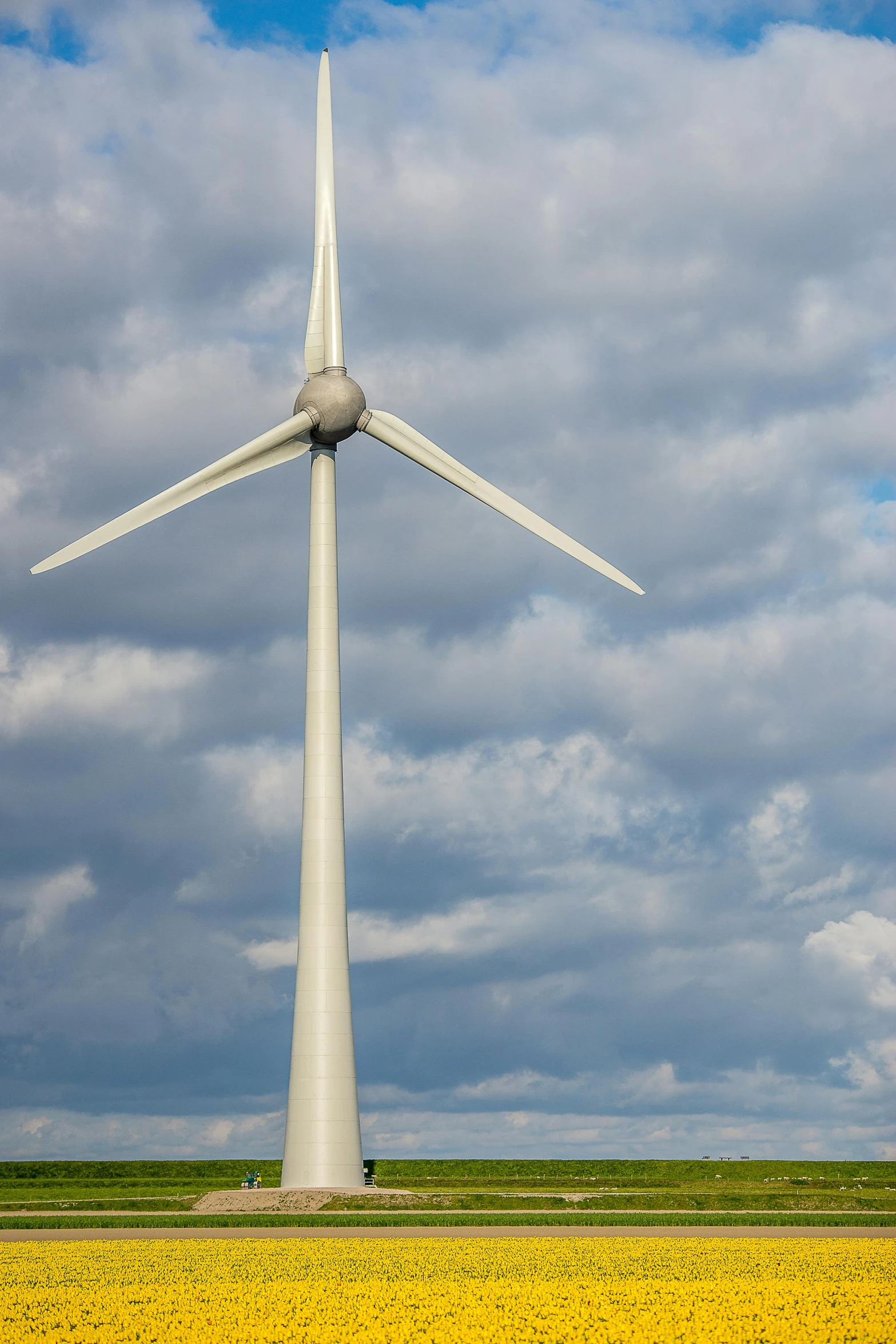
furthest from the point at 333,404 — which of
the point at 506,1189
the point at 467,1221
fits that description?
the point at 506,1189

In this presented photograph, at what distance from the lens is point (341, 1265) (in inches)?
1577

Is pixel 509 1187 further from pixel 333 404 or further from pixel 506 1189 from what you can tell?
pixel 333 404

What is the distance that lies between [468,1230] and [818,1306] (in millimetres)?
23522

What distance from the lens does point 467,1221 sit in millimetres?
58375

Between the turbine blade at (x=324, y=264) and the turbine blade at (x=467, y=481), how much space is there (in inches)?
209

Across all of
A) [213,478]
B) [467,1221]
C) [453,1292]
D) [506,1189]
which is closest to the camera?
[453,1292]

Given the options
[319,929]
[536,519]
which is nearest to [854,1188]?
[319,929]

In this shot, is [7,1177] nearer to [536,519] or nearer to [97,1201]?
[97,1201]

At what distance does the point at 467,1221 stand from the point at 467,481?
37.2m

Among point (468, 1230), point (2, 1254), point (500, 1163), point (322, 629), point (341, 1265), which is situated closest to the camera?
point (341, 1265)

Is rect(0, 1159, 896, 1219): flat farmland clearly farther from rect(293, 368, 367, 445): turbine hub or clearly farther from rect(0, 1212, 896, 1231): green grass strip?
rect(293, 368, 367, 445): turbine hub

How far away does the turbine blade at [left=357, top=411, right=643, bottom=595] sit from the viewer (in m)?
69.6

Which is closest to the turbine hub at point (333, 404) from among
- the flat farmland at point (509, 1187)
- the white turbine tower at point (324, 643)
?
the white turbine tower at point (324, 643)

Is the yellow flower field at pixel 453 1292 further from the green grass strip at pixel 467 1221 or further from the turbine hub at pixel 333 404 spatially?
the turbine hub at pixel 333 404
